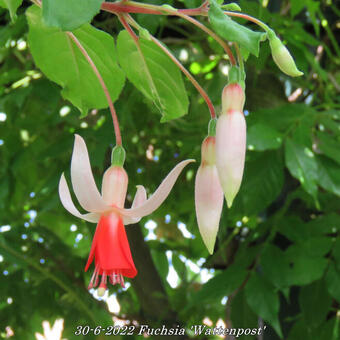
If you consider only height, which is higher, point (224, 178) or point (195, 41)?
point (224, 178)

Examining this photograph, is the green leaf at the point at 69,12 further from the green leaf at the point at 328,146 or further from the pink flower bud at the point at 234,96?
the green leaf at the point at 328,146

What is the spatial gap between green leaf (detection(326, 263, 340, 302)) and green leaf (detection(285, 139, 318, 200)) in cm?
17

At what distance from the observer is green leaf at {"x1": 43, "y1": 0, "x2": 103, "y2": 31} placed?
316mm

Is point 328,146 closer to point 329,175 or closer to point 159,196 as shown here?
point 329,175

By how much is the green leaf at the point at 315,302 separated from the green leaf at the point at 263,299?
0.20 feet

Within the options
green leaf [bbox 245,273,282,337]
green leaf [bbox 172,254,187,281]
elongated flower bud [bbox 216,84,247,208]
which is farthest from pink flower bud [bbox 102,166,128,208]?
green leaf [bbox 172,254,187,281]

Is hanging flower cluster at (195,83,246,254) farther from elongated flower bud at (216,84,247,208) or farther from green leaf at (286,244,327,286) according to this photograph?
green leaf at (286,244,327,286)

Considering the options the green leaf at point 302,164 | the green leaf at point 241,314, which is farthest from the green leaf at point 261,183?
the green leaf at point 241,314

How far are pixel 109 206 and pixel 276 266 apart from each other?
51 centimetres

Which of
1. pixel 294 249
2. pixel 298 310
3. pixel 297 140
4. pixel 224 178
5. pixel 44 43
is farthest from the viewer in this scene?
pixel 298 310

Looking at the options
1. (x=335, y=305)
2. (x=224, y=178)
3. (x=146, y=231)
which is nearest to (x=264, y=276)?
(x=335, y=305)

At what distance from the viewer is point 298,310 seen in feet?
3.52

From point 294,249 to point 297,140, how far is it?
198 millimetres

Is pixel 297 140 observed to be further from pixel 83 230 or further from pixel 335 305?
pixel 83 230
